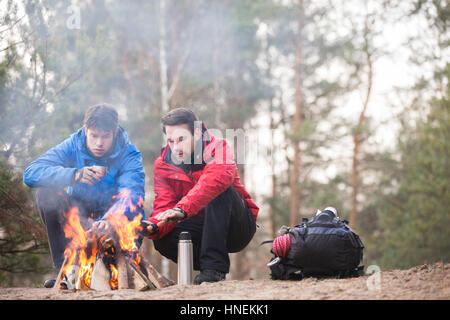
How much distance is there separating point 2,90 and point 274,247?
137 inches

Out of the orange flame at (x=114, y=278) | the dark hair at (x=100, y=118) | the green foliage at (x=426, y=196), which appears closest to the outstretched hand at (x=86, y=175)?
the dark hair at (x=100, y=118)

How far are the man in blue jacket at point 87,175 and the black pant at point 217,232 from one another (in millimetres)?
353

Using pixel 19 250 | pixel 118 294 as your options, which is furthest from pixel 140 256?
pixel 19 250

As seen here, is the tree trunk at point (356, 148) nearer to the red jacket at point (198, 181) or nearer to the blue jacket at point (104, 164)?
the red jacket at point (198, 181)

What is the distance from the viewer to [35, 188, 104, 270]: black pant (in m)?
3.53

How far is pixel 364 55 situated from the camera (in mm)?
12484

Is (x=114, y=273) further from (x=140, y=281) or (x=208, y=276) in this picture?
(x=208, y=276)

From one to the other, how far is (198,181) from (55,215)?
1.06 m

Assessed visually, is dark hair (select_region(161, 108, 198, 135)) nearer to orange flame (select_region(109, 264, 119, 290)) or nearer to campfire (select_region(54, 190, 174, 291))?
campfire (select_region(54, 190, 174, 291))

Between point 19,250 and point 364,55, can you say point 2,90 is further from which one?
point 364,55

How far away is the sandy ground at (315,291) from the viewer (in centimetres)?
253

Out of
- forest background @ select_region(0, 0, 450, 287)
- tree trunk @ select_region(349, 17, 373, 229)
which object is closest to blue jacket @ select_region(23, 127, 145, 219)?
forest background @ select_region(0, 0, 450, 287)

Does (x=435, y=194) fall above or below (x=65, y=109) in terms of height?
below
